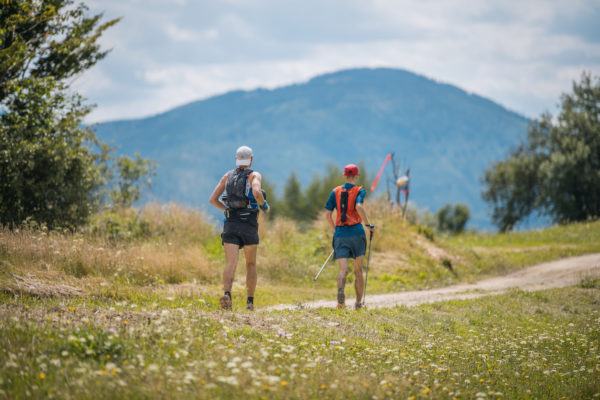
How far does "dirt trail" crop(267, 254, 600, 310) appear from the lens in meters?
12.0

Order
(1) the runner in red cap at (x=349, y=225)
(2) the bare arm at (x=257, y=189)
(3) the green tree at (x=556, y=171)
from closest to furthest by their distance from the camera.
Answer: (2) the bare arm at (x=257, y=189) < (1) the runner in red cap at (x=349, y=225) < (3) the green tree at (x=556, y=171)

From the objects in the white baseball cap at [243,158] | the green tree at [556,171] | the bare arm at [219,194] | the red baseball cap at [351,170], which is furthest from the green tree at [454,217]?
the white baseball cap at [243,158]

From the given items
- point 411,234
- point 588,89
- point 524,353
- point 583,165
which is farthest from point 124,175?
point 588,89

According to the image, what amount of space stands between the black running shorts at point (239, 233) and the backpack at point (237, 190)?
0.28 metres

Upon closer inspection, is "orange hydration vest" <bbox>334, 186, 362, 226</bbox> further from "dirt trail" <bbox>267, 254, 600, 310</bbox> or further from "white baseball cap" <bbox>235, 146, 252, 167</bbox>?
A: "dirt trail" <bbox>267, 254, 600, 310</bbox>

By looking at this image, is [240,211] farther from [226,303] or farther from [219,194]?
[226,303]

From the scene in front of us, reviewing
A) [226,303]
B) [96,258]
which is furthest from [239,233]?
[96,258]

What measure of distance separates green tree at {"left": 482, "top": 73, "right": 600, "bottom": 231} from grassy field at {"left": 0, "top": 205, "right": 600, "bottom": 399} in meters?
31.2

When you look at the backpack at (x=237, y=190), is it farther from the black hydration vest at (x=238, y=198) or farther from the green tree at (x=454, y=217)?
the green tree at (x=454, y=217)

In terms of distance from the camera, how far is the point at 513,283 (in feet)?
51.7

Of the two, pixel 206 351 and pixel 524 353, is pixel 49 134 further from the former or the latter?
pixel 524 353

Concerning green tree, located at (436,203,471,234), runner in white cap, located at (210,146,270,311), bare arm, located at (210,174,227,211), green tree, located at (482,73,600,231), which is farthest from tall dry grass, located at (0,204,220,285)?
green tree, located at (436,203,471,234)

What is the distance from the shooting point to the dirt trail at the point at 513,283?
39.4ft

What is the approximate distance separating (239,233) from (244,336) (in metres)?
2.21
